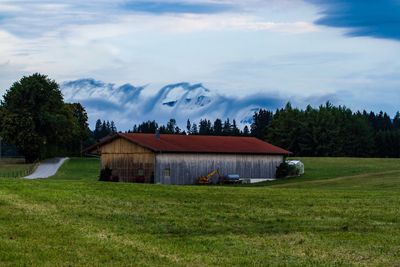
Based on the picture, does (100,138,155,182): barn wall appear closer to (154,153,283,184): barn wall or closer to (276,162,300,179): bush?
(154,153,283,184): barn wall

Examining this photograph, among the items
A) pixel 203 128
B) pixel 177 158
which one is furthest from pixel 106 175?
pixel 203 128

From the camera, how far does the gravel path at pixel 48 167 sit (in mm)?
83312

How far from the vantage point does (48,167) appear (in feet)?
318

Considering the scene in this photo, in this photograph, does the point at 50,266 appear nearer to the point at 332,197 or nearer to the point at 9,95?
the point at 332,197

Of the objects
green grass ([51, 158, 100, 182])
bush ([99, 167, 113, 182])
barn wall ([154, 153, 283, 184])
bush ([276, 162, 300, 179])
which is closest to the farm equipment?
barn wall ([154, 153, 283, 184])

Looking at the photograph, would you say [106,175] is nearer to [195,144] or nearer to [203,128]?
[195,144]

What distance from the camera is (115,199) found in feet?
84.3

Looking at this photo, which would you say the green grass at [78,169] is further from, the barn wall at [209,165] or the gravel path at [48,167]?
the barn wall at [209,165]

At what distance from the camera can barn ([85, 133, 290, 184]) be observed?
64062mm

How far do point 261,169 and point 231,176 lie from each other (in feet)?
17.3

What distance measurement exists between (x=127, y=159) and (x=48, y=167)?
33.6 meters

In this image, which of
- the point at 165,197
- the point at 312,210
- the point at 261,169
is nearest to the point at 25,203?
the point at 165,197

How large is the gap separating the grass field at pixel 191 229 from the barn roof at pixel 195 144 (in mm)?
35159

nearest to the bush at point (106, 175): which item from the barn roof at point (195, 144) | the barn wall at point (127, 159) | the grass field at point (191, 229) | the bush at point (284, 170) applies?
the barn wall at point (127, 159)
